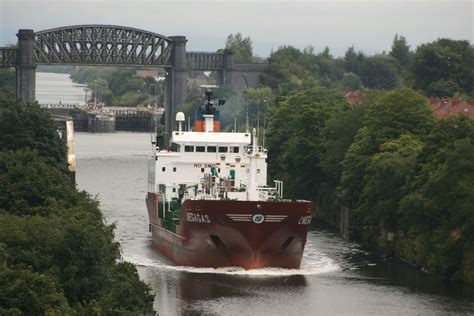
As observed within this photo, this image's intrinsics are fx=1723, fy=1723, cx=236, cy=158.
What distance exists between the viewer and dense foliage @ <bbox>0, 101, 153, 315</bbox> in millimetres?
52281

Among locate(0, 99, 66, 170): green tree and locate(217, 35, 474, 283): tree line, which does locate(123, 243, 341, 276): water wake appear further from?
locate(0, 99, 66, 170): green tree

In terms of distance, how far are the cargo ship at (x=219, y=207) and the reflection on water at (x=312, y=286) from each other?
0.86 metres

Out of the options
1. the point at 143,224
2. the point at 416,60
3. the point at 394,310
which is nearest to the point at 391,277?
the point at 394,310

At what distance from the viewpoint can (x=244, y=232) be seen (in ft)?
273

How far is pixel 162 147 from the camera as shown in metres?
102

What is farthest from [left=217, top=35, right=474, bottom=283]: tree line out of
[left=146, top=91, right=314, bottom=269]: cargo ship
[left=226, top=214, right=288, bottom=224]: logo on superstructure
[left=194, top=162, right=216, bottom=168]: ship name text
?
[left=194, top=162, right=216, bottom=168]: ship name text

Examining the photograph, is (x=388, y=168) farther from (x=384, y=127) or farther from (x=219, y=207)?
(x=219, y=207)

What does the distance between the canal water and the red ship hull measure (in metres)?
0.66

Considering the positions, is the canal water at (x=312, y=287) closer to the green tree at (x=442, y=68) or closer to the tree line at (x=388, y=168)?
the tree line at (x=388, y=168)

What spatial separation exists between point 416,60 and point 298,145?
2000 inches

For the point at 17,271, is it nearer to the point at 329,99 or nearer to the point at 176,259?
the point at 176,259

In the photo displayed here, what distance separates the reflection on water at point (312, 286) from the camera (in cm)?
7450

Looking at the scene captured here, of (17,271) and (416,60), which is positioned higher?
(416,60)

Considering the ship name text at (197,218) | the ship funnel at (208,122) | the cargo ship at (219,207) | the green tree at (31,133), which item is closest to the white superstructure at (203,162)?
the cargo ship at (219,207)
